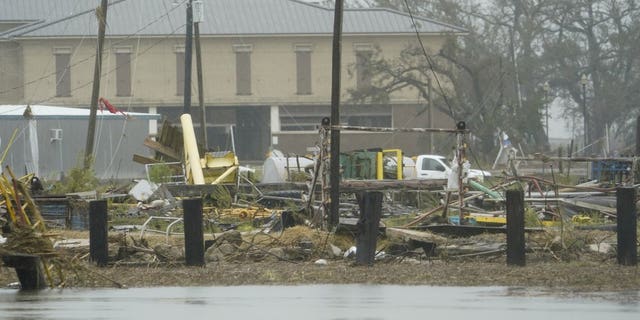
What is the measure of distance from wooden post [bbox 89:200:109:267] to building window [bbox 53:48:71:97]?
58530 millimetres

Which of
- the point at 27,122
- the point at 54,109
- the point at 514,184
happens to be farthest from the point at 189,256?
the point at 54,109

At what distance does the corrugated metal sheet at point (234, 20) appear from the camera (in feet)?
250

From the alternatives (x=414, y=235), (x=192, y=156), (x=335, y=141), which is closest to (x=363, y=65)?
(x=192, y=156)

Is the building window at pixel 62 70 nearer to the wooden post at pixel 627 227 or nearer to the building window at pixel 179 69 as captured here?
the building window at pixel 179 69

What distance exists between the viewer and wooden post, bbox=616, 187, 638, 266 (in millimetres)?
17750

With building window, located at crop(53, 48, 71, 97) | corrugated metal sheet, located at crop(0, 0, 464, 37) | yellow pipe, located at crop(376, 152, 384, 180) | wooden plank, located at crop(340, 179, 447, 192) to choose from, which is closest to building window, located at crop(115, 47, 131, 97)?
corrugated metal sheet, located at crop(0, 0, 464, 37)

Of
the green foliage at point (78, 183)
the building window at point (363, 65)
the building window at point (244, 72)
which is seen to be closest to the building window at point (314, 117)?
the building window at point (363, 65)

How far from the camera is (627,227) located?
17719 mm

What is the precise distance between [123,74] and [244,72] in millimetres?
7642

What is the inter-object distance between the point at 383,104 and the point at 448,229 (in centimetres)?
5971

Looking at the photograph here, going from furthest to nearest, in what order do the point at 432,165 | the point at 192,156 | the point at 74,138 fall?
1. the point at 74,138
2. the point at 432,165
3. the point at 192,156

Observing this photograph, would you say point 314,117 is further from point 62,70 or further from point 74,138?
point 74,138

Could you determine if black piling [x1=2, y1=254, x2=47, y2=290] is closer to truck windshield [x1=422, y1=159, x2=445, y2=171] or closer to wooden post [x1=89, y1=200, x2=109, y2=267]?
wooden post [x1=89, y1=200, x2=109, y2=267]

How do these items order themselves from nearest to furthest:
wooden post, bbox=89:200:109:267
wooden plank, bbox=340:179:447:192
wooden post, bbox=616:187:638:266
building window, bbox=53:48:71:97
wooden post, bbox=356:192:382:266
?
wooden post, bbox=616:187:638:266, wooden post, bbox=356:192:382:266, wooden post, bbox=89:200:109:267, wooden plank, bbox=340:179:447:192, building window, bbox=53:48:71:97
